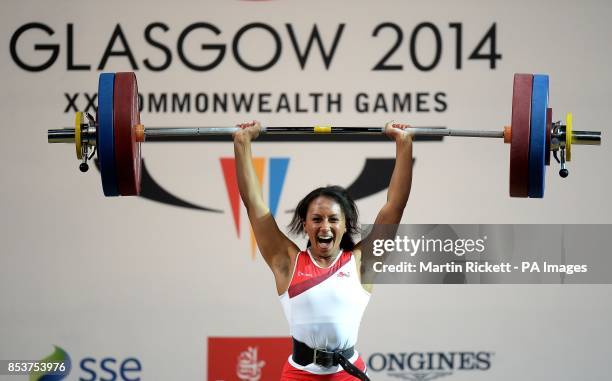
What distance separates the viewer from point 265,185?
584cm

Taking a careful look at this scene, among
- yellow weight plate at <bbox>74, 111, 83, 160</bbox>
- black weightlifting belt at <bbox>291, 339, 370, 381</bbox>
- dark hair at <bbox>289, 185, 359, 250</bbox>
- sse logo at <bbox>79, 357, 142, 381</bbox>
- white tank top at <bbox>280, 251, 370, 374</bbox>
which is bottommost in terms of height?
sse logo at <bbox>79, 357, 142, 381</bbox>

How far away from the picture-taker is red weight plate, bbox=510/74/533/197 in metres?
4.44

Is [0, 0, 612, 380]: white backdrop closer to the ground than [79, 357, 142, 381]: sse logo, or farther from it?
farther from it

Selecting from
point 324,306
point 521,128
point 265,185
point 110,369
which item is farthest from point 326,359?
point 110,369

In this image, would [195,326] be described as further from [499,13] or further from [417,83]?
[499,13]

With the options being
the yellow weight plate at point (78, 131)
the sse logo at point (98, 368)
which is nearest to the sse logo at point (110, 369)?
the sse logo at point (98, 368)

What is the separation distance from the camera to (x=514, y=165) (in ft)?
14.7

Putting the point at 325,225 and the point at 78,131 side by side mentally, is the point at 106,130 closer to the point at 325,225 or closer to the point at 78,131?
the point at 78,131

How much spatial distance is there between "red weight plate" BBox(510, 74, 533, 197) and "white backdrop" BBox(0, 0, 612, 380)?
52.8 inches

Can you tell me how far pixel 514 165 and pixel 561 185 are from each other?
57.9 inches

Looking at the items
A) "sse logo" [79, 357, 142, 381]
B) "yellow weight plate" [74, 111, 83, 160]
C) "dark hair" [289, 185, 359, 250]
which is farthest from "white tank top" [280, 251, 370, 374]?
"sse logo" [79, 357, 142, 381]

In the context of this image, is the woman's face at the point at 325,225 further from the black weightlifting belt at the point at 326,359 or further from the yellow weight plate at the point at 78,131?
the yellow weight plate at the point at 78,131

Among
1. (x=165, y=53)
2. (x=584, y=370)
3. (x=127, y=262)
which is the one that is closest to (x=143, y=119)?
(x=165, y=53)

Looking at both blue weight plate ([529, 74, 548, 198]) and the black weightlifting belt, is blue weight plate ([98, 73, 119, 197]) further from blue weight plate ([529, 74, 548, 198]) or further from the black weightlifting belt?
blue weight plate ([529, 74, 548, 198])
